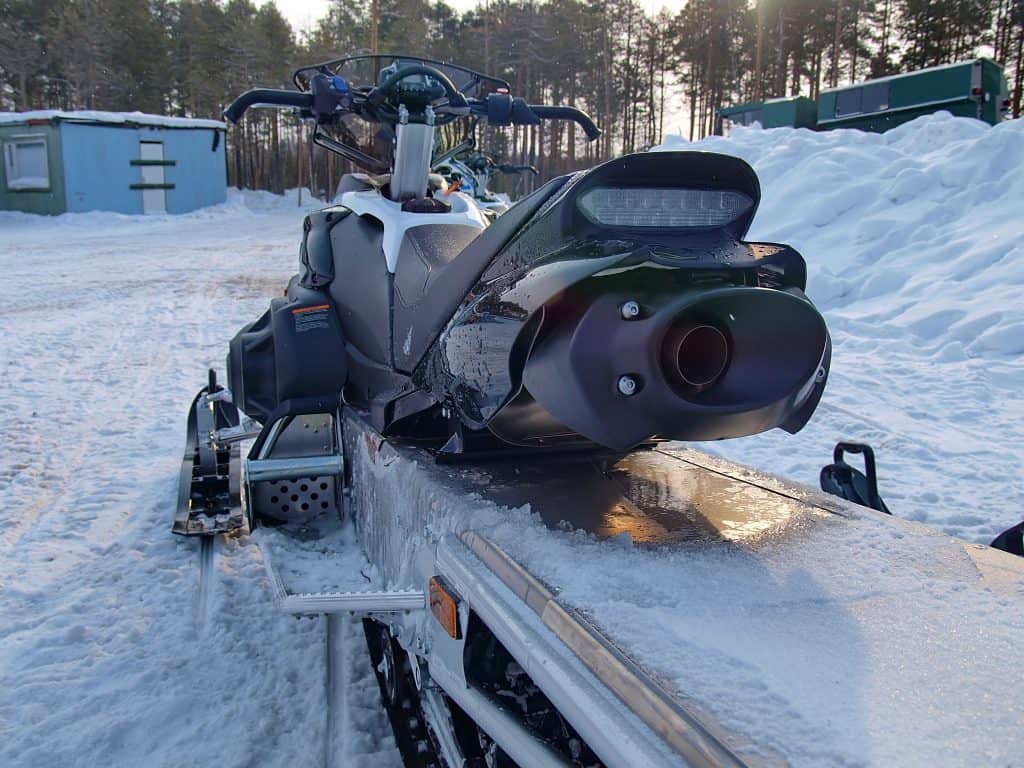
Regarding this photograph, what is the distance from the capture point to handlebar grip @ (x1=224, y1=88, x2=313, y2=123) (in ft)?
9.52

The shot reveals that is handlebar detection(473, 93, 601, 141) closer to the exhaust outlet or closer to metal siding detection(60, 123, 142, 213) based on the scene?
the exhaust outlet

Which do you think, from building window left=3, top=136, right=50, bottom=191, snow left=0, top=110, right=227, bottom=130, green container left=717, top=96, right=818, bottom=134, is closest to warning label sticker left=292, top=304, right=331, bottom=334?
green container left=717, top=96, right=818, bottom=134

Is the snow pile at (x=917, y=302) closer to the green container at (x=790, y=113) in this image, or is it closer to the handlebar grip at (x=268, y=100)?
the handlebar grip at (x=268, y=100)

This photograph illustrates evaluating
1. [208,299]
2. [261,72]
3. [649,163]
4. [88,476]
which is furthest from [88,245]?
[261,72]

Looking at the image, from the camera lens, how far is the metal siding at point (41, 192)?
2316 cm

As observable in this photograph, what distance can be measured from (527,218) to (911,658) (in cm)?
111

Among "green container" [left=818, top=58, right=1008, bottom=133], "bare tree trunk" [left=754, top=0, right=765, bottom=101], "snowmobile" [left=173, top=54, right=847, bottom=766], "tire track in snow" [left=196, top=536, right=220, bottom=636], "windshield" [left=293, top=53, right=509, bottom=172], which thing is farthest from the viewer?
"bare tree trunk" [left=754, top=0, right=765, bottom=101]

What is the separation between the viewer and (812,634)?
4.12 ft

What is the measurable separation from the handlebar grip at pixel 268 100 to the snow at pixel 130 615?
1.75 meters

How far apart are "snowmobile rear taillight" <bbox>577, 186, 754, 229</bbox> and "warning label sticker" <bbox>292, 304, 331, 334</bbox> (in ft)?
4.61

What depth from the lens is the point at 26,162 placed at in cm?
2389

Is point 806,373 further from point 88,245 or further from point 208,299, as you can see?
point 88,245

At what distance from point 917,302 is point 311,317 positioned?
20.7 ft

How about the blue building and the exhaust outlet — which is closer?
the exhaust outlet
